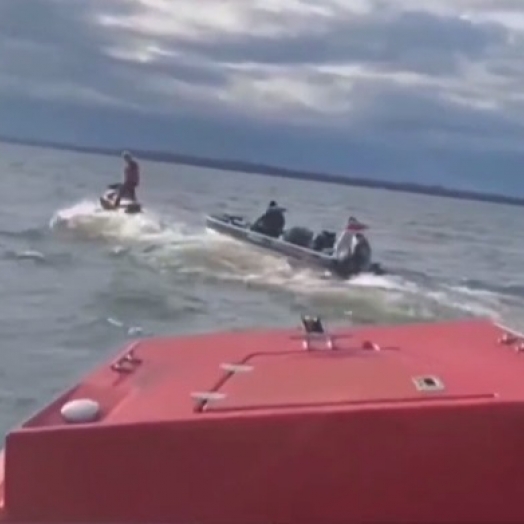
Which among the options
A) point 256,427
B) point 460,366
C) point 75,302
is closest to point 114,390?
point 256,427

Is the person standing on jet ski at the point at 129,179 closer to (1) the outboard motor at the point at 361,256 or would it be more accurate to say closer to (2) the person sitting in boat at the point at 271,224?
(2) the person sitting in boat at the point at 271,224

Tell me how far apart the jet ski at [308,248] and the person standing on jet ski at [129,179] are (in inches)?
163

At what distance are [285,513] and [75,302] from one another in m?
11.6

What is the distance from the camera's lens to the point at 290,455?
2.45 metres

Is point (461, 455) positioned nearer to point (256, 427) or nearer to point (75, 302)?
point (256, 427)

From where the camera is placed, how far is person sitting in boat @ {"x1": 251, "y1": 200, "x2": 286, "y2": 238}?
20.0 metres

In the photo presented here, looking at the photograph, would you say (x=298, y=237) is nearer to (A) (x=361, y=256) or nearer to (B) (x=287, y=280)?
(A) (x=361, y=256)

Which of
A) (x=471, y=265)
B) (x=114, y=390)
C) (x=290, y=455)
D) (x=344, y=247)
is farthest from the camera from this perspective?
(x=471, y=265)

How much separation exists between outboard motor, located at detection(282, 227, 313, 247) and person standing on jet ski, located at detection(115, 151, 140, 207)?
6206 mm

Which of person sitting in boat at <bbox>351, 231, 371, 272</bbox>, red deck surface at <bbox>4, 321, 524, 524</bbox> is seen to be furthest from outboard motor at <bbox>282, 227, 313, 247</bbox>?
red deck surface at <bbox>4, 321, 524, 524</bbox>

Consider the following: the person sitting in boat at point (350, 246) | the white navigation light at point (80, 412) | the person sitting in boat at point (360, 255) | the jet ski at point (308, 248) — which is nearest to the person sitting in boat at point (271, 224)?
the jet ski at point (308, 248)

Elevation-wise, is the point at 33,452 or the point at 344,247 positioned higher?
the point at 33,452

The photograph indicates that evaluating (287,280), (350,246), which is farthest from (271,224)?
(287,280)

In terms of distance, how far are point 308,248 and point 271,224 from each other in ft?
5.30
